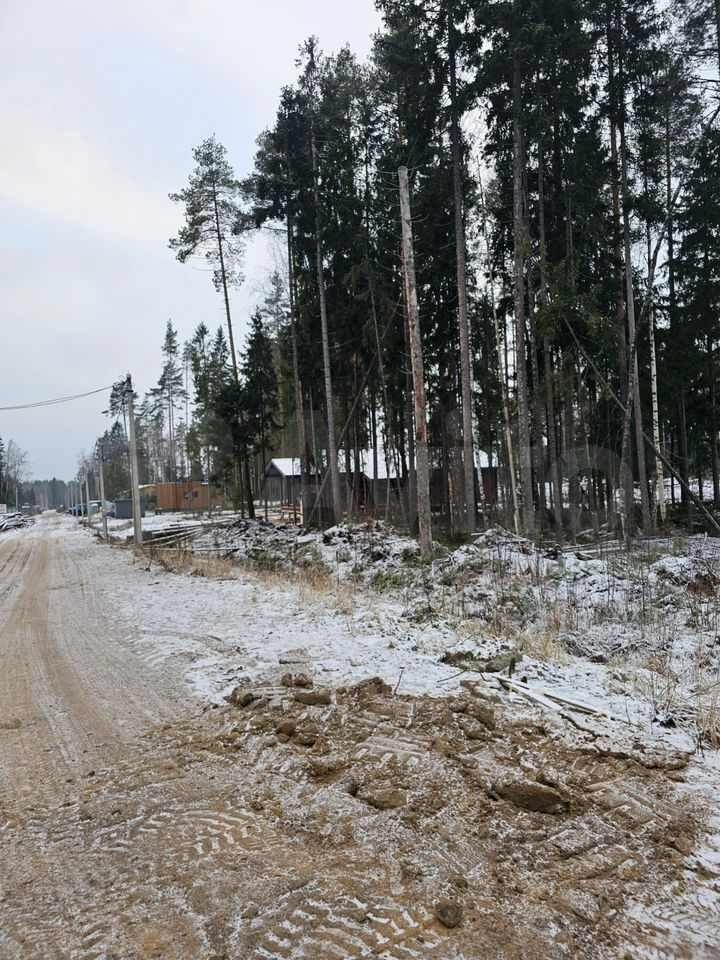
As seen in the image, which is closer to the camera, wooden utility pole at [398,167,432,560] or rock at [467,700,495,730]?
rock at [467,700,495,730]

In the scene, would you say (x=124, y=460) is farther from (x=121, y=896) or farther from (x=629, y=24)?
(x=121, y=896)

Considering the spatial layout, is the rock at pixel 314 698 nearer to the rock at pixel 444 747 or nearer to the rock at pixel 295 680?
the rock at pixel 295 680

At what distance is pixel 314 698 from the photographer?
456 centimetres

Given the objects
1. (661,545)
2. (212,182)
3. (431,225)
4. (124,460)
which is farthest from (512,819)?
(124,460)

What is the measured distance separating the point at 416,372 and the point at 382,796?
1105cm

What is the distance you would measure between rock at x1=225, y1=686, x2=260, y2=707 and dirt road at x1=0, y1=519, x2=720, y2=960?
100 millimetres

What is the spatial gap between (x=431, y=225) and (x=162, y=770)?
60.1 feet

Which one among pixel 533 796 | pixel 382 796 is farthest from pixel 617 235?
pixel 382 796

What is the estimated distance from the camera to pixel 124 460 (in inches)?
3209

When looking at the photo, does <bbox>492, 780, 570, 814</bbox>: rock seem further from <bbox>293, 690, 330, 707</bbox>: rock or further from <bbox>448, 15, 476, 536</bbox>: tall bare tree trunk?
<bbox>448, 15, 476, 536</bbox>: tall bare tree trunk

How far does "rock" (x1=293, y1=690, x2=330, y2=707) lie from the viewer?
451cm

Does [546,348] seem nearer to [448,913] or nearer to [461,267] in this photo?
[461,267]

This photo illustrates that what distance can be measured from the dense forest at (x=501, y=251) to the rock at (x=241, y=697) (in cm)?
880

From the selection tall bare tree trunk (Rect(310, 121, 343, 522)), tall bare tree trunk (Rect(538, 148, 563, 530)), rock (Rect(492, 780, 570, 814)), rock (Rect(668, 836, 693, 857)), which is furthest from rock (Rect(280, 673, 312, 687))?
tall bare tree trunk (Rect(310, 121, 343, 522))
